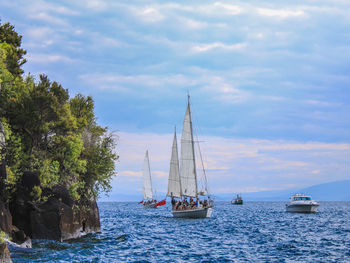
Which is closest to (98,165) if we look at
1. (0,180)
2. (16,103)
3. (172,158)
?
(16,103)

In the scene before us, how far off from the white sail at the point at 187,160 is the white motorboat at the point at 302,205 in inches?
1390

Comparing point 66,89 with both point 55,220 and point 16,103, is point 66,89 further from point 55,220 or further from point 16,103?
point 55,220

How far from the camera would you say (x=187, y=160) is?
61969mm

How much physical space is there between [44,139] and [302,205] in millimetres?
66008

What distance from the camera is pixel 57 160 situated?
34750 mm

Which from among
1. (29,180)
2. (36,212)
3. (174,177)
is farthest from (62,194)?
(174,177)

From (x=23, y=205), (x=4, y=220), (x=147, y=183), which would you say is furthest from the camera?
(x=147, y=183)

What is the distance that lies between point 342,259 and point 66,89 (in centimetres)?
2715

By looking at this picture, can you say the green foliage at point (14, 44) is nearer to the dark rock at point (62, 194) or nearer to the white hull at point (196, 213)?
the dark rock at point (62, 194)

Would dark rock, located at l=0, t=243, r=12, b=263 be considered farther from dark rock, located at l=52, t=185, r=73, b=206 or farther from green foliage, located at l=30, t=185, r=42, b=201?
dark rock, located at l=52, t=185, r=73, b=206

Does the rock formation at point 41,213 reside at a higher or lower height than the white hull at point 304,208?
higher

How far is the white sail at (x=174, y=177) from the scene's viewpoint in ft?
233

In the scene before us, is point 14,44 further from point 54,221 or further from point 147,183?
point 147,183

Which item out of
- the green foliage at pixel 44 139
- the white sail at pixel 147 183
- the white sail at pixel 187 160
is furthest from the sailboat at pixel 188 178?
the white sail at pixel 147 183
